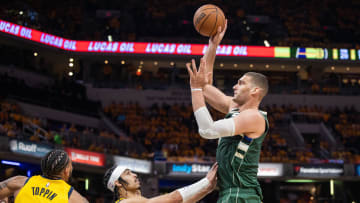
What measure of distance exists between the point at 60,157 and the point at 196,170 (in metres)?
17.1

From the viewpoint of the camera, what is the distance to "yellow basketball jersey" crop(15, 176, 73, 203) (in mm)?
4637

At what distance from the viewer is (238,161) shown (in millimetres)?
4234

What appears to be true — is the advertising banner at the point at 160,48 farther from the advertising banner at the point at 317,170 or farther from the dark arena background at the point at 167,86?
the advertising banner at the point at 317,170

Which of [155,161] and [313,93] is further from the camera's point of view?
[313,93]

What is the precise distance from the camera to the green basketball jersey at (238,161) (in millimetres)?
4238

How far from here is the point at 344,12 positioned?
3350cm

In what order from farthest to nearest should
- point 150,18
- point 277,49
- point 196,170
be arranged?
point 150,18 → point 277,49 → point 196,170

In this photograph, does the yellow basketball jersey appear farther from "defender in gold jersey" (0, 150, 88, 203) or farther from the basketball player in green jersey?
the basketball player in green jersey

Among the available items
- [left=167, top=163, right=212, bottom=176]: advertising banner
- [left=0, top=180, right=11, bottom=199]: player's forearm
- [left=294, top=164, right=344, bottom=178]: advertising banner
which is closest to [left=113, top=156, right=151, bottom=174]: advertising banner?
[left=167, top=163, right=212, bottom=176]: advertising banner

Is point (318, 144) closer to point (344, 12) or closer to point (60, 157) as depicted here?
point (344, 12)

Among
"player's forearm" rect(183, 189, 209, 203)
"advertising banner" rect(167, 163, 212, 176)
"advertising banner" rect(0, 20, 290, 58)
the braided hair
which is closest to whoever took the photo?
"player's forearm" rect(183, 189, 209, 203)

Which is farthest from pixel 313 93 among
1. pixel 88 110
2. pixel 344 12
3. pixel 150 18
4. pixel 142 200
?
pixel 142 200

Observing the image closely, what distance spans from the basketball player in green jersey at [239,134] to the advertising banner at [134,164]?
53.8 ft

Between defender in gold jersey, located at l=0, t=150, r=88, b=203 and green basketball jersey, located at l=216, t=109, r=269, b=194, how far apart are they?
4.28 ft
